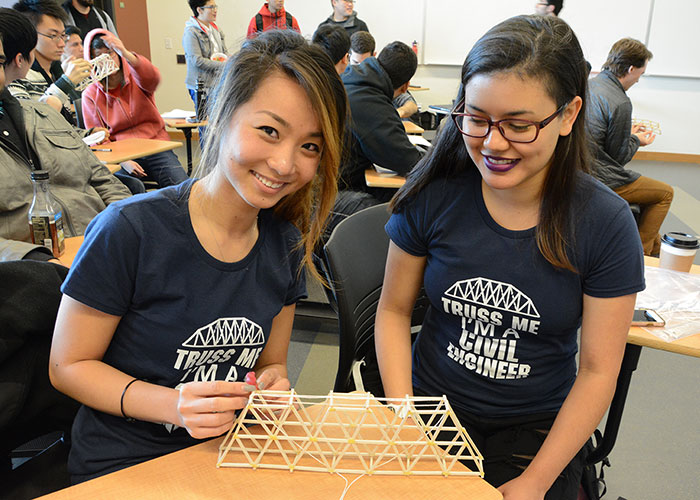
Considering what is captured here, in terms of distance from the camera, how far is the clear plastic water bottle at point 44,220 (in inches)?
62.1

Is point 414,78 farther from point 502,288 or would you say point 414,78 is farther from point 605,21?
point 502,288

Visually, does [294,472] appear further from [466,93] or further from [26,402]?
[466,93]

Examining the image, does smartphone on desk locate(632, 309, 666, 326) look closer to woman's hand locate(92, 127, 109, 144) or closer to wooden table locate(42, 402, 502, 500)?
wooden table locate(42, 402, 502, 500)

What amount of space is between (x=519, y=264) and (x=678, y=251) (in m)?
0.84

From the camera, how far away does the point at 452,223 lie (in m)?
1.20

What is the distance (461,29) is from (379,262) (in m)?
6.50

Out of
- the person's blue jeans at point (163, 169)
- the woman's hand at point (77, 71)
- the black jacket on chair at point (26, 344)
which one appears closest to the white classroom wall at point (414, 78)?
the person's blue jeans at point (163, 169)

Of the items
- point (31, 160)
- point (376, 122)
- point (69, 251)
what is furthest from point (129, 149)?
point (69, 251)

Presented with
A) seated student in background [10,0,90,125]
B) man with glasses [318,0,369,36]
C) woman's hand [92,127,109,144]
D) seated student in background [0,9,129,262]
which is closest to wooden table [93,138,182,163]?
woman's hand [92,127,109,144]

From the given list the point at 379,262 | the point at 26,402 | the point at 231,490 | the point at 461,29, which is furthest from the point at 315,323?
the point at 461,29

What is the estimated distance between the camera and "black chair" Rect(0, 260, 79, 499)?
96cm

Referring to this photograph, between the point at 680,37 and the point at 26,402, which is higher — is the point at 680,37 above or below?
above

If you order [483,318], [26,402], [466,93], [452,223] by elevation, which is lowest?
[26,402]

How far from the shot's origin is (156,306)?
1.00m
